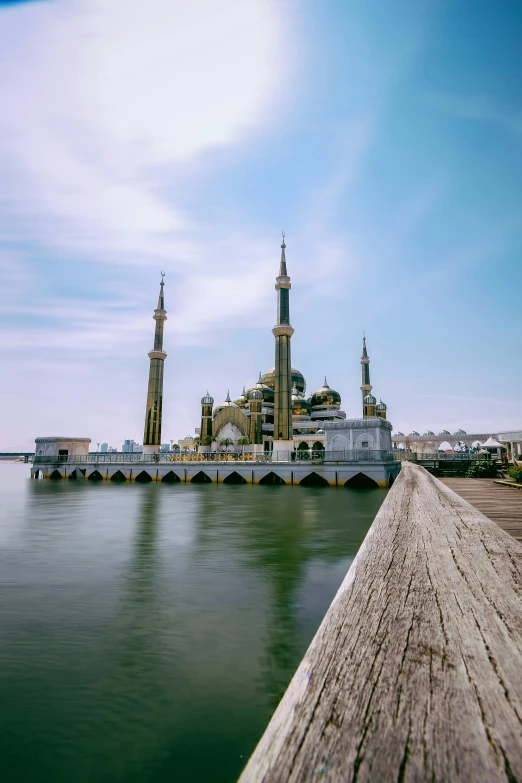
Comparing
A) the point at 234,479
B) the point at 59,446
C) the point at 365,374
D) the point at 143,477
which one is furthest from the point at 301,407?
the point at 59,446

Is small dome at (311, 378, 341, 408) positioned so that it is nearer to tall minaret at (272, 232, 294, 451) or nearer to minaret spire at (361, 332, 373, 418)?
minaret spire at (361, 332, 373, 418)

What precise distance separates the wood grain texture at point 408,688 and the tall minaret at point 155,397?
150 ft

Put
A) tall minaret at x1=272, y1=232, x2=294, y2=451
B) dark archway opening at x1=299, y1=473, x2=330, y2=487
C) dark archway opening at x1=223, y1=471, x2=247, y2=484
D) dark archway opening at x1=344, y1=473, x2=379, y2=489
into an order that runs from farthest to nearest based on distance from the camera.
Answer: tall minaret at x1=272, y1=232, x2=294, y2=451 < dark archway opening at x1=223, y1=471, x2=247, y2=484 < dark archway opening at x1=299, y1=473, x2=330, y2=487 < dark archway opening at x1=344, y1=473, x2=379, y2=489

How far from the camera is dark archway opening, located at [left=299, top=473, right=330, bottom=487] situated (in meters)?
32.2

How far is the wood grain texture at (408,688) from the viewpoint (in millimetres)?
1224

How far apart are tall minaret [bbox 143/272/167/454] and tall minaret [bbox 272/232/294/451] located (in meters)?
14.7

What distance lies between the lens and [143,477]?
39.0 meters

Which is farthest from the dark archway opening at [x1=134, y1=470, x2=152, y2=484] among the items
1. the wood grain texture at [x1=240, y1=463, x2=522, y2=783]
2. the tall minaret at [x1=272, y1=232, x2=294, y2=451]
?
the wood grain texture at [x1=240, y1=463, x2=522, y2=783]

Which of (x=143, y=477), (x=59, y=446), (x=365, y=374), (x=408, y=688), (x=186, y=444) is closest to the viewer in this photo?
(x=408, y=688)

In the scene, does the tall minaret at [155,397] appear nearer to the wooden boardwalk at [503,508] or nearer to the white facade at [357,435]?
the white facade at [357,435]

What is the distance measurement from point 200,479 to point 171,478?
289cm

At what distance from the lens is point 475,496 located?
995 cm

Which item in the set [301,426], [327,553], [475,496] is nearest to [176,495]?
[327,553]

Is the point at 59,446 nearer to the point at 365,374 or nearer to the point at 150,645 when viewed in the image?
the point at 365,374
